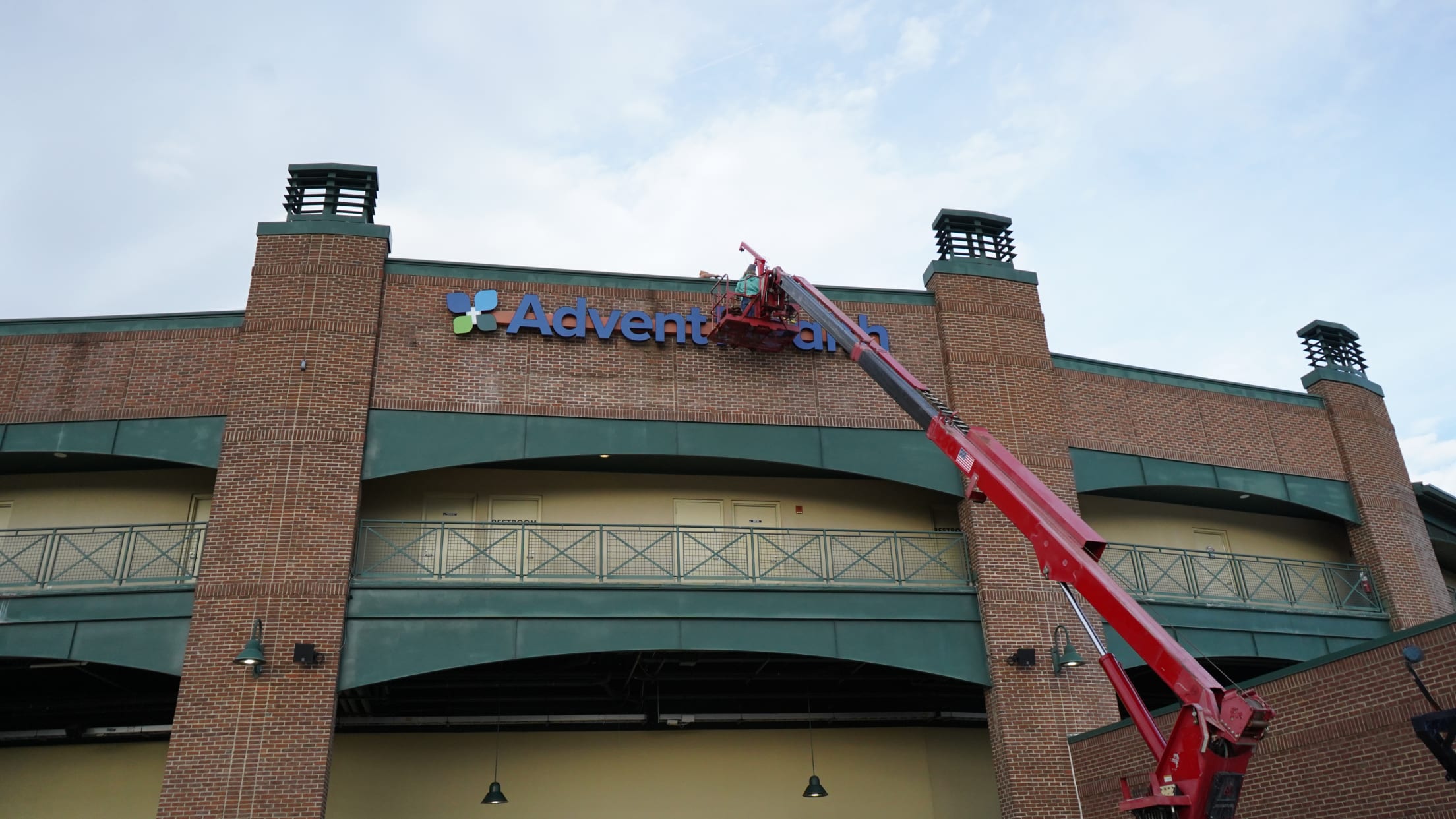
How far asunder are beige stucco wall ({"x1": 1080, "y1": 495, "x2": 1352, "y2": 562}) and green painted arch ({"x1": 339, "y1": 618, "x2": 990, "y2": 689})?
661 centimetres

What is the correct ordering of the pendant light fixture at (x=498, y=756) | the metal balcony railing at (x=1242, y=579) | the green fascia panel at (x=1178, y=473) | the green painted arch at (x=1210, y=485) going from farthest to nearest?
the green fascia panel at (x=1178, y=473) < the green painted arch at (x=1210, y=485) < the metal balcony railing at (x=1242, y=579) < the pendant light fixture at (x=498, y=756)

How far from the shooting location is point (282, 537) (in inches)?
744

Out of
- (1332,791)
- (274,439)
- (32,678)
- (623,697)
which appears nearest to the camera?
(1332,791)

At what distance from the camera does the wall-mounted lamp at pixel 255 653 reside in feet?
57.1

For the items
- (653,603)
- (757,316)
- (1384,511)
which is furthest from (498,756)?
(1384,511)

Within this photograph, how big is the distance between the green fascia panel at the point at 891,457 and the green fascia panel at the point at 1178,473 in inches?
192

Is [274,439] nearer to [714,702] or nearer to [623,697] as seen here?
[623,697]

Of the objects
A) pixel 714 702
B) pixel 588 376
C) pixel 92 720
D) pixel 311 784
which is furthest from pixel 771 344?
pixel 92 720

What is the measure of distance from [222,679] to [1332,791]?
16319 millimetres

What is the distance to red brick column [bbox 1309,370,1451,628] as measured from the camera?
25.2 metres

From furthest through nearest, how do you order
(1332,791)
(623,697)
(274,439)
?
(623,697)
(274,439)
(1332,791)

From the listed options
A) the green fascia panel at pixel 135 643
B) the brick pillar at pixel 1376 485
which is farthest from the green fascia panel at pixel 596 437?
the brick pillar at pixel 1376 485

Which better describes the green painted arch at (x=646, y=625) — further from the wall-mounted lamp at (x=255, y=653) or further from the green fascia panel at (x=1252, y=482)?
the green fascia panel at (x=1252, y=482)

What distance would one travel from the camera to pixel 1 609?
18.5 meters
